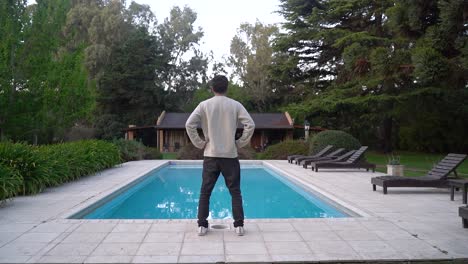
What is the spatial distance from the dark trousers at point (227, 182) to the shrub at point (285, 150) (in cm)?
1674

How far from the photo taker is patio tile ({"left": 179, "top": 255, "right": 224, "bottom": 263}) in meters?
4.43

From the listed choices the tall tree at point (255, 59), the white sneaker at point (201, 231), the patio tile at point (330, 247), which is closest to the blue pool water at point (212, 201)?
the white sneaker at point (201, 231)

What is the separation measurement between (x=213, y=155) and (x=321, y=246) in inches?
66.2

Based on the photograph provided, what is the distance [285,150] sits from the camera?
75.3ft

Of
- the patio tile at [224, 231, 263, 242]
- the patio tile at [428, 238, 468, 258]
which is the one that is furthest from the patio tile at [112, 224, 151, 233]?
the patio tile at [428, 238, 468, 258]

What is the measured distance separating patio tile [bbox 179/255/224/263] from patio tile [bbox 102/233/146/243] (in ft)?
3.06

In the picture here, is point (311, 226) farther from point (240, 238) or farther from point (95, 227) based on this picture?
point (95, 227)

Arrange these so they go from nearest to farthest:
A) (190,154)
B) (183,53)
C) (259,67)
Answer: (190,154) < (259,67) < (183,53)

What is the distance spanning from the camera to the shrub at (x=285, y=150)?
2225cm

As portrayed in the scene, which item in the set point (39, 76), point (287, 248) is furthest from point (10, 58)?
point (287, 248)

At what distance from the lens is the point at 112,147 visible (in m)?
16.8

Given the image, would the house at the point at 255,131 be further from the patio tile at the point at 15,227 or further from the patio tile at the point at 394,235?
the patio tile at the point at 394,235

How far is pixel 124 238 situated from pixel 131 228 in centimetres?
55

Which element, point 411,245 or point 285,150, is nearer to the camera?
point 411,245
